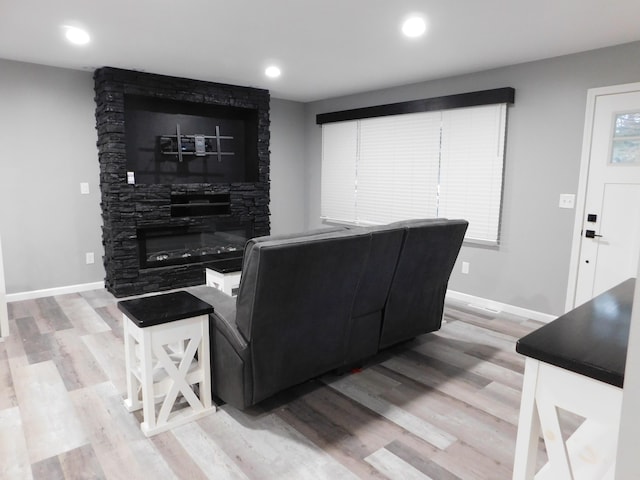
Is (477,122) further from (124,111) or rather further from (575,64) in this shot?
(124,111)

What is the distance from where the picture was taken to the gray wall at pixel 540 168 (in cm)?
359

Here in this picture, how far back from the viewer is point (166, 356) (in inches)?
84.5

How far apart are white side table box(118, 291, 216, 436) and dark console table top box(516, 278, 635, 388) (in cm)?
166

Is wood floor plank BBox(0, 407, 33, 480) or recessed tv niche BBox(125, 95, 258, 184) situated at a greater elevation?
recessed tv niche BBox(125, 95, 258, 184)

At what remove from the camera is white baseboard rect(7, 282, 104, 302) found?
14.1 ft

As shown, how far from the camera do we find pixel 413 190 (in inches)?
195

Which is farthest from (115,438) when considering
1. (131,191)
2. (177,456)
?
(131,191)

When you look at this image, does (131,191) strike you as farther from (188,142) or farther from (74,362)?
(74,362)

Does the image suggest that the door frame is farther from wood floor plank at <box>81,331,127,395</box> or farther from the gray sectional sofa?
wood floor plank at <box>81,331,127,395</box>

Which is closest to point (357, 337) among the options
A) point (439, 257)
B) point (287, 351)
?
point (287, 351)

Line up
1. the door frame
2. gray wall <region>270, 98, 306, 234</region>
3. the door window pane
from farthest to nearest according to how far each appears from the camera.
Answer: gray wall <region>270, 98, 306, 234</region>, the door frame, the door window pane

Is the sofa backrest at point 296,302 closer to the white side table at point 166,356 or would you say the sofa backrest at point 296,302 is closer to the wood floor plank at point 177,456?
the white side table at point 166,356

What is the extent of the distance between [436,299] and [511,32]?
2103mm

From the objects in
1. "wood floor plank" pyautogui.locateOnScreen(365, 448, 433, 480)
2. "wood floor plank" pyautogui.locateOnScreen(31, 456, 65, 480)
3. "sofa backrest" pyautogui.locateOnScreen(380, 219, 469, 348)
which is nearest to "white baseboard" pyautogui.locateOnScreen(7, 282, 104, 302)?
"wood floor plank" pyautogui.locateOnScreen(31, 456, 65, 480)
